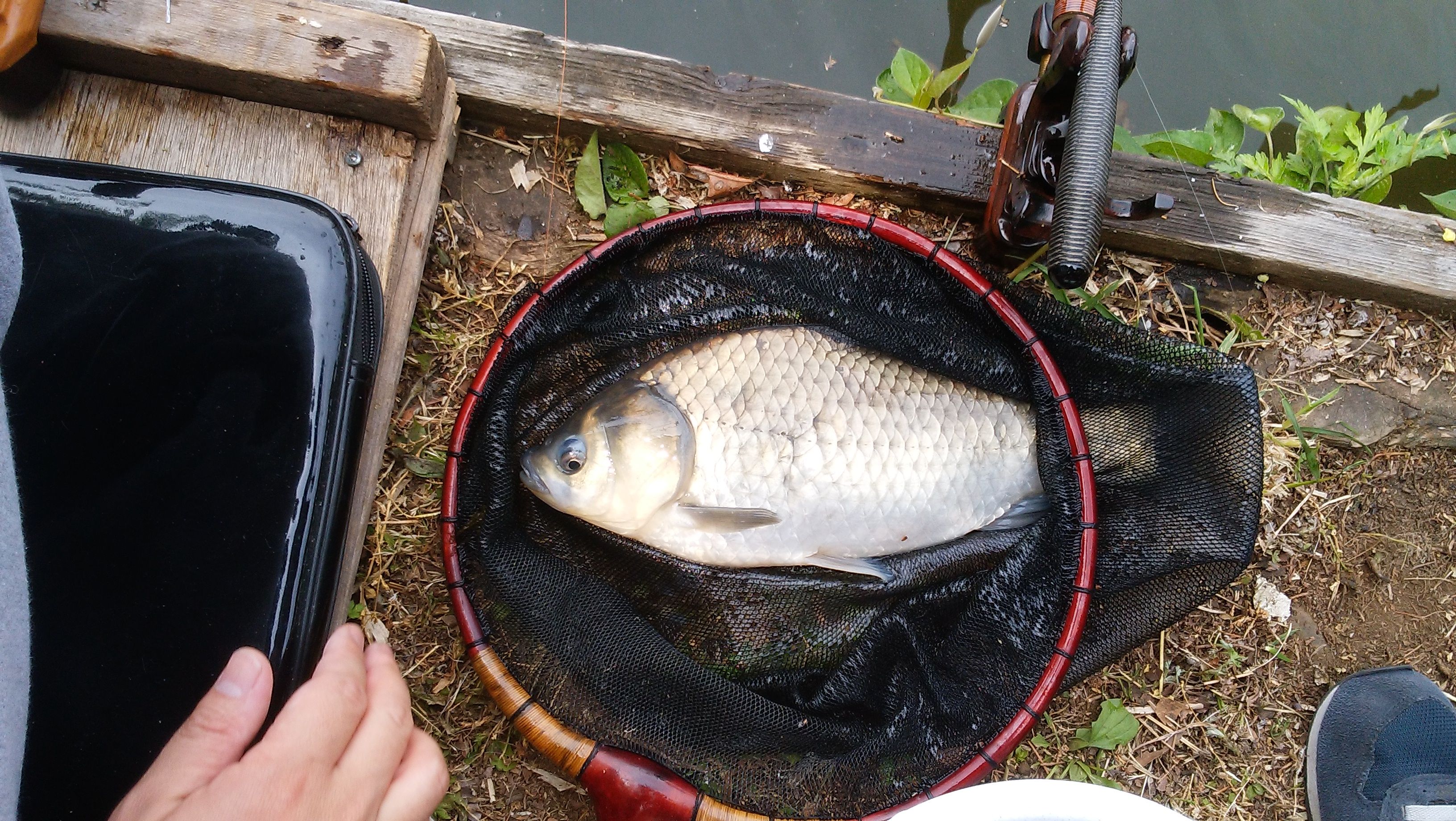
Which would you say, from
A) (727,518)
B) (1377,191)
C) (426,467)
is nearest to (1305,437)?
(1377,191)

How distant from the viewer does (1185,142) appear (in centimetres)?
213

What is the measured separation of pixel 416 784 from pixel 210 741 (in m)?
0.26

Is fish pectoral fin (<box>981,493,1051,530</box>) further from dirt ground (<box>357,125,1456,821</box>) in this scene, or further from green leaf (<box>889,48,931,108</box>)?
green leaf (<box>889,48,931,108</box>)

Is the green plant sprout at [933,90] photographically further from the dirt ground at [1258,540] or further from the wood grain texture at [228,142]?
the wood grain texture at [228,142]

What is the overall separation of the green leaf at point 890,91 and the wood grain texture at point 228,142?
1213 millimetres

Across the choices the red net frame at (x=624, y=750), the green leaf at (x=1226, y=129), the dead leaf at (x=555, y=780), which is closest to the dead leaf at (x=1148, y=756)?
the red net frame at (x=624, y=750)

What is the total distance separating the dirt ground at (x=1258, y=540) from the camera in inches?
72.7

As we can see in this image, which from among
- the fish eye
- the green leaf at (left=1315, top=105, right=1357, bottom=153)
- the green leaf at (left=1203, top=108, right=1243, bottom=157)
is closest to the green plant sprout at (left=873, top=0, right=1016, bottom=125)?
the green leaf at (left=1203, top=108, right=1243, bottom=157)

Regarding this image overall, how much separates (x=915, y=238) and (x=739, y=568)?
2.63ft

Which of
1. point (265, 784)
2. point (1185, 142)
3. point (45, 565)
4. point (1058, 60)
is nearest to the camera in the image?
point (265, 784)

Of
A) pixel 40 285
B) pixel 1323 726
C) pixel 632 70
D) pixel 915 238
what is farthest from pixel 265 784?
pixel 1323 726

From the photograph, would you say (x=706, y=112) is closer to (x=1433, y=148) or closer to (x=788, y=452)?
(x=788, y=452)

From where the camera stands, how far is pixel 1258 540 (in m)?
2.05

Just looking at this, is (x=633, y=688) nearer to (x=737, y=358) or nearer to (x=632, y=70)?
(x=737, y=358)
